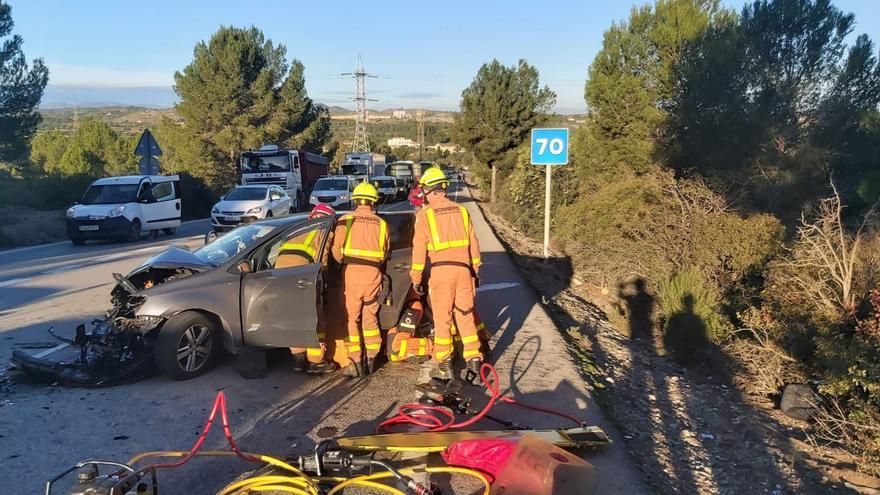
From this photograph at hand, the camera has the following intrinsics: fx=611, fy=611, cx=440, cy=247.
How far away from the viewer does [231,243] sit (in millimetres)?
6402

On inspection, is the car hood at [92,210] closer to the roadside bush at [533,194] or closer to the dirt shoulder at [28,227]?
the dirt shoulder at [28,227]

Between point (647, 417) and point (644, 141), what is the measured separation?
544 inches

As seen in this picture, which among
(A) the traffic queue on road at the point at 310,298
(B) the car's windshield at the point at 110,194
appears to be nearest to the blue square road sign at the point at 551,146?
(A) the traffic queue on road at the point at 310,298

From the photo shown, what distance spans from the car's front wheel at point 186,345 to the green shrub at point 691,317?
6.98m

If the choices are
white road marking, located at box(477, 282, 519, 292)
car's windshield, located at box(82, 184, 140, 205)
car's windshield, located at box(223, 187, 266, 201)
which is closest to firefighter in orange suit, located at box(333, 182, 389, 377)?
white road marking, located at box(477, 282, 519, 292)

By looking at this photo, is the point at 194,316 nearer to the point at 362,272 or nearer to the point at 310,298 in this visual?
the point at 310,298

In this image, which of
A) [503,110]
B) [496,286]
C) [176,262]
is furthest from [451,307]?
[503,110]

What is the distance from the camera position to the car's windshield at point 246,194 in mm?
20625

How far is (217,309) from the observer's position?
18.5 feet

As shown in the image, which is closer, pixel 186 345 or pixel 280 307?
pixel 186 345

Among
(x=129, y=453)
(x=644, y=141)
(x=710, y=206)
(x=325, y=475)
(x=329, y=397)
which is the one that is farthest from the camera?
(x=644, y=141)

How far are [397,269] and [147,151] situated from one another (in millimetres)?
17546

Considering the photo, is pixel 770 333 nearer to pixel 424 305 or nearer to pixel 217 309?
pixel 424 305

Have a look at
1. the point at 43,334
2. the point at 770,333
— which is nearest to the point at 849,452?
the point at 770,333
